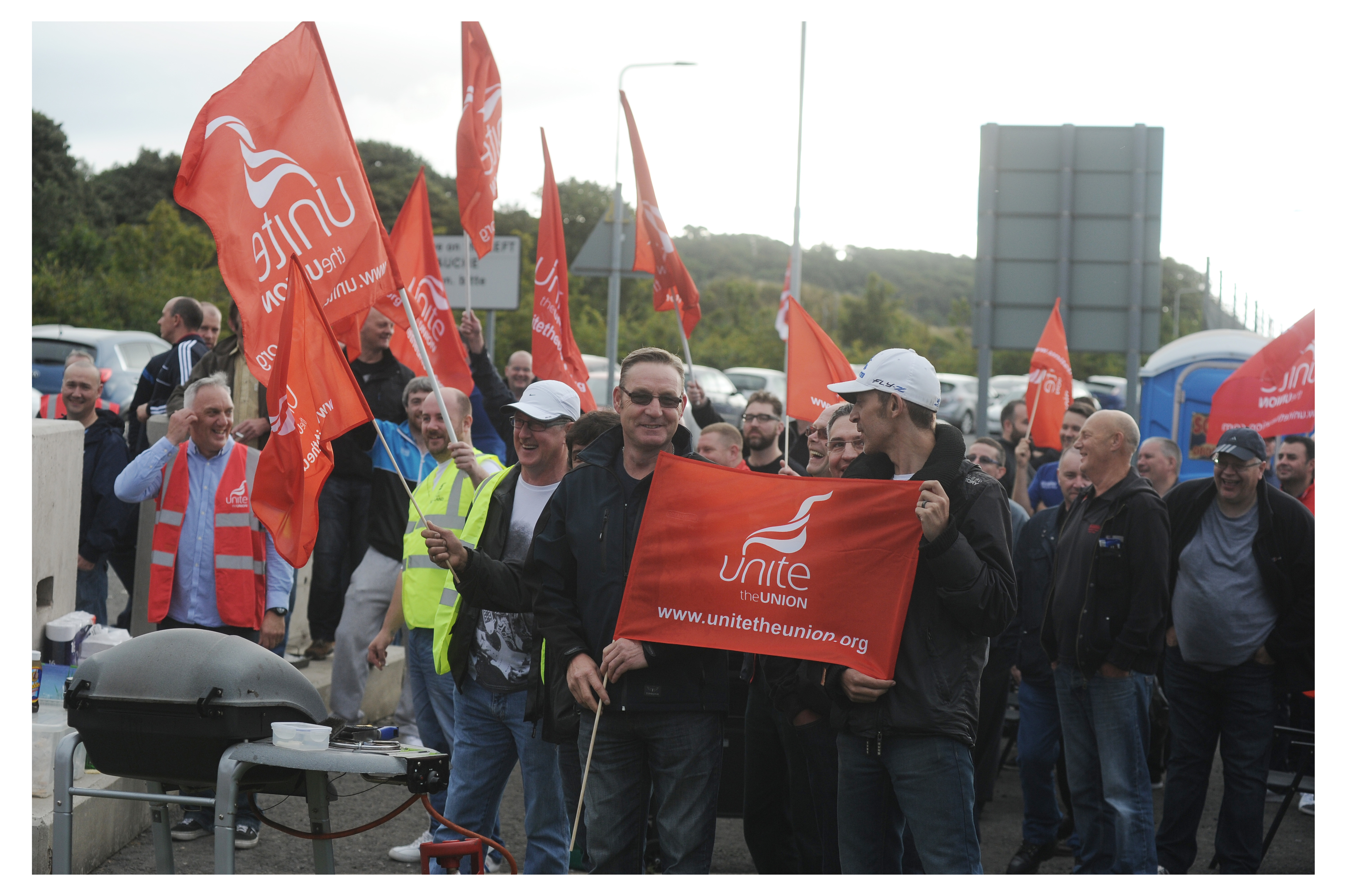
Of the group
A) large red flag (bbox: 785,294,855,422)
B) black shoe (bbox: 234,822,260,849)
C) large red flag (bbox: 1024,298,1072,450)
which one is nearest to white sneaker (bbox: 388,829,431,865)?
black shoe (bbox: 234,822,260,849)

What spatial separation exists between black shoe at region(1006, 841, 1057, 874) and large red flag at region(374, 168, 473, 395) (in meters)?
4.25

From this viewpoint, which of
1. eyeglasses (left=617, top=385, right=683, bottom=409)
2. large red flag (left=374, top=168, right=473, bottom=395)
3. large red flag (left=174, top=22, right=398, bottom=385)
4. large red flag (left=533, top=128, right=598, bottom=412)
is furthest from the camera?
large red flag (left=533, top=128, right=598, bottom=412)

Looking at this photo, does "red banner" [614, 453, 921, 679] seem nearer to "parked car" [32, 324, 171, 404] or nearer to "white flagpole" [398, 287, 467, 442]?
"white flagpole" [398, 287, 467, 442]

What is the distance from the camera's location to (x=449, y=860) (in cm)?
366

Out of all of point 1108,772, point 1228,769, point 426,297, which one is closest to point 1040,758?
point 1108,772

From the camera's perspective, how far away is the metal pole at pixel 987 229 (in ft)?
36.8

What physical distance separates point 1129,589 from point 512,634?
274 cm

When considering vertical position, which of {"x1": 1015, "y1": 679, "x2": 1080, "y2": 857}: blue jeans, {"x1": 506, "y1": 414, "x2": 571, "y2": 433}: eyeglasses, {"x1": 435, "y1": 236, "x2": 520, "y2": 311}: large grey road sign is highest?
{"x1": 435, "y1": 236, "x2": 520, "y2": 311}: large grey road sign

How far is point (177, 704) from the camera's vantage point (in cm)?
332

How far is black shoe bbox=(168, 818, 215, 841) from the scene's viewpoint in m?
5.71

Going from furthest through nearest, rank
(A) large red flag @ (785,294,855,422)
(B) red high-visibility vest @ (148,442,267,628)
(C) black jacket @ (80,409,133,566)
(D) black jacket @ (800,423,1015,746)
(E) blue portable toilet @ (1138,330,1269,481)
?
(E) blue portable toilet @ (1138,330,1269,481), (A) large red flag @ (785,294,855,422), (C) black jacket @ (80,409,133,566), (B) red high-visibility vest @ (148,442,267,628), (D) black jacket @ (800,423,1015,746)

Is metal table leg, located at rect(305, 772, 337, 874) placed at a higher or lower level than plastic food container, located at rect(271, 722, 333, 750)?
lower

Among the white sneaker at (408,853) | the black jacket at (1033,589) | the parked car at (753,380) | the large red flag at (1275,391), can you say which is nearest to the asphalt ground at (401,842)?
the white sneaker at (408,853)
